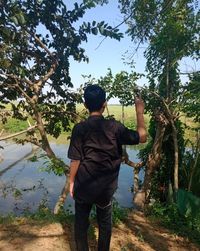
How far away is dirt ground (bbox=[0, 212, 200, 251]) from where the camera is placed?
409cm

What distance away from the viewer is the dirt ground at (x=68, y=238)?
4.09 metres

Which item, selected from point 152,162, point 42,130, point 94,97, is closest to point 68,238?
point 94,97

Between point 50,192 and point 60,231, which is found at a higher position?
point 60,231

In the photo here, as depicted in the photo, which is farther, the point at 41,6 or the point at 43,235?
the point at 41,6

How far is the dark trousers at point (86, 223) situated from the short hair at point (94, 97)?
1.00 meters

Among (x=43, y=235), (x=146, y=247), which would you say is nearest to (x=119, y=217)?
(x=146, y=247)

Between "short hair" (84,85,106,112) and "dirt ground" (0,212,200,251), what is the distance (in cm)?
194

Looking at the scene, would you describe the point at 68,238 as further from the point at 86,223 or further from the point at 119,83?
the point at 119,83

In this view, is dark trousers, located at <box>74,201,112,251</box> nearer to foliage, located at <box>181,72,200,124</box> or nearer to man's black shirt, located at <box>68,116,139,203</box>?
man's black shirt, located at <box>68,116,139,203</box>

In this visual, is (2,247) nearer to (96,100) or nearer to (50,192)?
(96,100)

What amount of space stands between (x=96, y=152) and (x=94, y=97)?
21.1 inches

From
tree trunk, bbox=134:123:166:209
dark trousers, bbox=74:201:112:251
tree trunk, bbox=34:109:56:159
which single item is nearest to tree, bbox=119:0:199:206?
tree trunk, bbox=134:123:166:209

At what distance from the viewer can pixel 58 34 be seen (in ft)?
19.4

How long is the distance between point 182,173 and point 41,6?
5744 mm
